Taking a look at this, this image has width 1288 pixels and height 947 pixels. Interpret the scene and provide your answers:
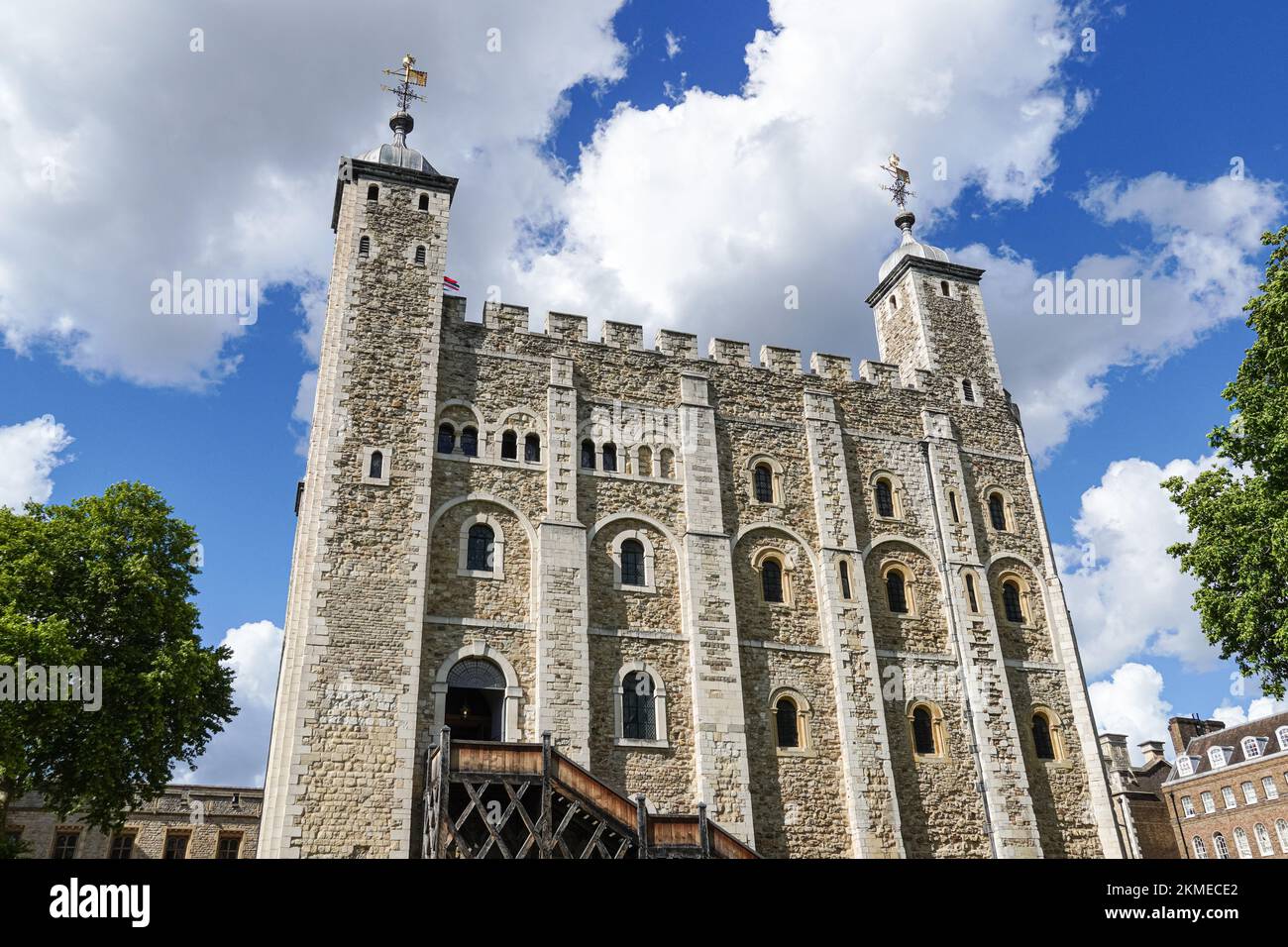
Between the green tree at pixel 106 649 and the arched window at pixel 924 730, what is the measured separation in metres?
17.9

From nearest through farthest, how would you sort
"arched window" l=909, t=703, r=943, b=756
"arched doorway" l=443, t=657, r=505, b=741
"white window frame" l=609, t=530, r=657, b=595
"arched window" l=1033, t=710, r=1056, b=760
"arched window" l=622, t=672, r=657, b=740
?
"arched doorway" l=443, t=657, r=505, b=741 → "arched window" l=622, t=672, r=657, b=740 → "white window frame" l=609, t=530, r=657, b=595 → "arched window" l=909, t=703, r=943, b=756 → "arched window" l=1033, t=710, r=1056, b=760

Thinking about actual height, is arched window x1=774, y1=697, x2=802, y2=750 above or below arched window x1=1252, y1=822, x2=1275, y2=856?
above

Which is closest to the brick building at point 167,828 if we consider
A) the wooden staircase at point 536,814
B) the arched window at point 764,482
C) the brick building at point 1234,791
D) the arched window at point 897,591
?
the wooden staircase at point 536,814

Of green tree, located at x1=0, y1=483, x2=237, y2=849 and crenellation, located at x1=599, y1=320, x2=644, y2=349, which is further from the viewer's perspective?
crenellation, located at x1=599, y1=320, x2=644, y2=349

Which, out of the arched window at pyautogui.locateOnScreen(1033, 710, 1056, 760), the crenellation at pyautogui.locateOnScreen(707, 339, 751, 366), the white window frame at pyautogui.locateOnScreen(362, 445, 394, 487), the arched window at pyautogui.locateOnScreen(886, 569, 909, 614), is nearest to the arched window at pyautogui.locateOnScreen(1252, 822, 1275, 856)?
the arched window at pyautogui.locateOnScreen(1033, 710, 1056, 760)

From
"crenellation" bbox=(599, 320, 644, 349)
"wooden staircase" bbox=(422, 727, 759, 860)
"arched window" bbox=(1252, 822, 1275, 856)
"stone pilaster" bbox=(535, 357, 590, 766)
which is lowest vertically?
"wooden staircase" bbox=(422, 727, 759, 860)

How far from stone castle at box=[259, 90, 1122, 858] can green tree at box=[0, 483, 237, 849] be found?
3.65 meters

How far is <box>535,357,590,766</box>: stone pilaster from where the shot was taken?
2084cm

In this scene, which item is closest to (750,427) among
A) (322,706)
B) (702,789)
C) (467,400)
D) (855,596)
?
(855,596)

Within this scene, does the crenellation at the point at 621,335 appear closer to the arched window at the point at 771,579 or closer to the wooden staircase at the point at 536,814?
the arched window at the point at 771,579

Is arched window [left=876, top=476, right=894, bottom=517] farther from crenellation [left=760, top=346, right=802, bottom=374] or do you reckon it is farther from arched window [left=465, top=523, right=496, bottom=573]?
arched window [left=465, top=523, right=496, bottom=573]

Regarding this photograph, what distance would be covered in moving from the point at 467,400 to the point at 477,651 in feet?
22.3

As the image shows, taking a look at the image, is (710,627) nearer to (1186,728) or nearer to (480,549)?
(480,549)
